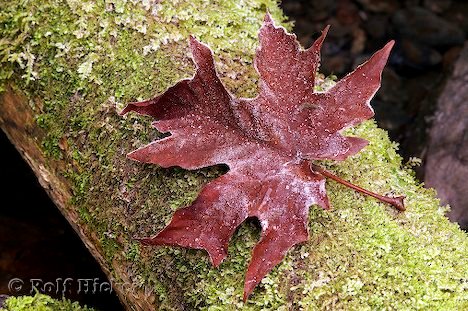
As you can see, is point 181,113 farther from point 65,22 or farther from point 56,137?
point 65,22

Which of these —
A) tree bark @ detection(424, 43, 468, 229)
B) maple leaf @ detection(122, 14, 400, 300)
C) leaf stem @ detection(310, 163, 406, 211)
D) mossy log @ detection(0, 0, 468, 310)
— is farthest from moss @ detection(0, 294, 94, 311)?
tree bark @ detection(424, 43, 468, 229)

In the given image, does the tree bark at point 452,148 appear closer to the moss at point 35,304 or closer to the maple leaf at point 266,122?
the maple leaf at point 266,122

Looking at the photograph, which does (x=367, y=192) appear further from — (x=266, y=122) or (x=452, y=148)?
(x=452, y=148)

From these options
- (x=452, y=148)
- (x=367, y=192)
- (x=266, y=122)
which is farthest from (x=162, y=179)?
(x=452, y=148)

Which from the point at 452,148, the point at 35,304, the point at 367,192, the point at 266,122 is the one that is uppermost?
the point at 266,122

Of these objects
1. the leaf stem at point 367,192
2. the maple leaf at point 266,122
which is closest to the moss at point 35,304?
the maple leaf at point 266,122

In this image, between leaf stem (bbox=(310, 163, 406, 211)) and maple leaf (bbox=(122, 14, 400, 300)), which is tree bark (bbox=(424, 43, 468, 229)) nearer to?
leaf stem (bbox=(310, 163, 406, 211))
